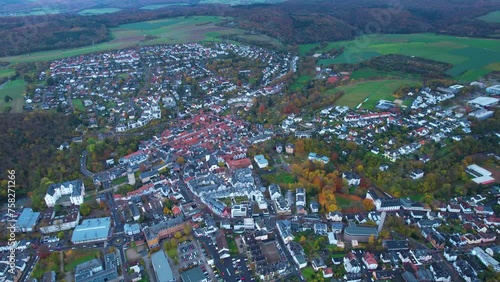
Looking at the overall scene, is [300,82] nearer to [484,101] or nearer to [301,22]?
[484,101]

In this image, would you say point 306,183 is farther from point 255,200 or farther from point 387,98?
point 387,98

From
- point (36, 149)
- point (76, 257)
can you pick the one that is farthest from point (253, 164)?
point (36, 149)

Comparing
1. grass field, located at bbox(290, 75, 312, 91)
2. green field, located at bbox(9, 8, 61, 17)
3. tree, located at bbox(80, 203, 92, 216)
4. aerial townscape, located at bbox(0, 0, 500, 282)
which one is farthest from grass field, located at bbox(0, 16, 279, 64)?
tree, located at bbox(80, 203, 92, 216)

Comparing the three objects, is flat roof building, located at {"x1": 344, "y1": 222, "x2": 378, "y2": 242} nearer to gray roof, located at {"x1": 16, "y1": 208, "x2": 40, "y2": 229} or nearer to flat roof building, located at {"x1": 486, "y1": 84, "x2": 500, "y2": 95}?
gray roof, located at {"x1": 16, "y1": 208, "x2": 40, "y2": 229}

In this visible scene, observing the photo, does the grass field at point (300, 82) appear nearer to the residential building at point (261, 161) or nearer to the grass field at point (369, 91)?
the grass field at point (369, 91)

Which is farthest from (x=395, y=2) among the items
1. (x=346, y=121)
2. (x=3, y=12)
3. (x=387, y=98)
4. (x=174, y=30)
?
(x=3, y=12)

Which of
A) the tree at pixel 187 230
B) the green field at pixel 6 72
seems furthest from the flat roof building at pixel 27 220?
the green field at pixel 6 72
